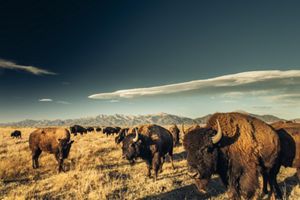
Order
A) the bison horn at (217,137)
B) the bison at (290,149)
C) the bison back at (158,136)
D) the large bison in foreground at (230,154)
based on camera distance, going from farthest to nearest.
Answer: the bison back at (158,136), the bison at (290,149), the large bison in foreground at (230,154), the bison horn at (217,137)

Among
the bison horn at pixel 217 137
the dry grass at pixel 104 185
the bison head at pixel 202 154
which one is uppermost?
the bison horn at pixel 217 137

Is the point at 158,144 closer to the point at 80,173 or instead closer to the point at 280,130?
the point at 80,173

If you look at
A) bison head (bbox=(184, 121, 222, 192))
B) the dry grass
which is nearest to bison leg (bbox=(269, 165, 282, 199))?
the dry grass

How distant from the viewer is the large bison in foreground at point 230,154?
6160 millimetres

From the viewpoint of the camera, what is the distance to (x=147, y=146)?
12016 millimetres

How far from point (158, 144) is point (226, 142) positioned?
6041mm

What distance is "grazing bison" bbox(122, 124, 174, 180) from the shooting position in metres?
11.5

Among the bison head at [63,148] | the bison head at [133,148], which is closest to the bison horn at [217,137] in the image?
the bison head at [133,148]

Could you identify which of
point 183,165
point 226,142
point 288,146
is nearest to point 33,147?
point 183,165

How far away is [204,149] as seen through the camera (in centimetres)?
618

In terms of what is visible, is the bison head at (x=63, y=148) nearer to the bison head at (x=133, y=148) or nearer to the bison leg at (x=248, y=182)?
the bison head at (x=133, y=148)

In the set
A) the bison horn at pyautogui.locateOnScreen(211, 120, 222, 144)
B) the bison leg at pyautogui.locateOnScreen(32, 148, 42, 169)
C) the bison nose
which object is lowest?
the bison leg at pyautogui.locateOnScreen(32, 148, 42, 169)

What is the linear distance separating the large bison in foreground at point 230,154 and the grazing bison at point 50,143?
9322 millimetres

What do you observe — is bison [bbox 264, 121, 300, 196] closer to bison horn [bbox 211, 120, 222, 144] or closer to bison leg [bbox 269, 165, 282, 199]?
bison leg [bbox 269, 165, 282, 199]
